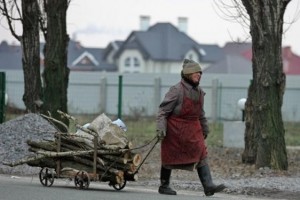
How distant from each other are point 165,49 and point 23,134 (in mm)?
67116

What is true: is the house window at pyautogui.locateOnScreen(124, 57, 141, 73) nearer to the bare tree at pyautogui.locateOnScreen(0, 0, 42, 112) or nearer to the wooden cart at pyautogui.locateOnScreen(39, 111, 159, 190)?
the bare tree at pyautogui.locateOnScreen(0, 0, 42, 112)

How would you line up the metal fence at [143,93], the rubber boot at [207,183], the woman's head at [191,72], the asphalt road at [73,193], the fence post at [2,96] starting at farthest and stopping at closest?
the metal fence at [143,93], the fence post at [2,96], the rubber boot at [207,183], the woman's head at [191,72], the asphalt road at [73,193]

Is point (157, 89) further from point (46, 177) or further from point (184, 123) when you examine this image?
point (184, 123)

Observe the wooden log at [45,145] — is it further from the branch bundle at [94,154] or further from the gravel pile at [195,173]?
the gravel pile at [195,173]

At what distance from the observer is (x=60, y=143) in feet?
44.7

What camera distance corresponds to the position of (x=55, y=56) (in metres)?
21.1

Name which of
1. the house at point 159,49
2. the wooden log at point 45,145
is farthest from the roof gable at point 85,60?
the wooden log at point 45,145

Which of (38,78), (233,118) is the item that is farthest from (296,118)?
(38,78)

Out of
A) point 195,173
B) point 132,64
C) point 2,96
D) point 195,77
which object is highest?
point 195,77

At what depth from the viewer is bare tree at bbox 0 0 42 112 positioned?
Answer: 2286 centimetres

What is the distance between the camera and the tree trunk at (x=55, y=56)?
825 inches

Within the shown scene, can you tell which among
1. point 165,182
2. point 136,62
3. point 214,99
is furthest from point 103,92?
point 136,62

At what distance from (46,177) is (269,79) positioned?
5715 mm

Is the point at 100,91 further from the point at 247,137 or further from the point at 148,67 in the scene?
the point at 148,67
